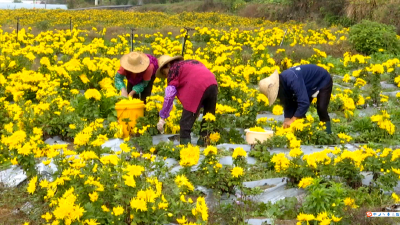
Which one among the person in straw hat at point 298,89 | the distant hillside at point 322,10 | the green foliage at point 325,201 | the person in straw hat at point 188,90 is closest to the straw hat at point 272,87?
the person in straw hat at point 298,89

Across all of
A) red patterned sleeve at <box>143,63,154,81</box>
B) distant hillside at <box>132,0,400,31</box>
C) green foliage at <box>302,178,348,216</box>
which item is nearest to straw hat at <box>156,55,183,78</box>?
red patterned sleeve at <box>143,63,154,81</box>

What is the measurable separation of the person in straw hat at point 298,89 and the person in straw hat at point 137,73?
1491 millimetres

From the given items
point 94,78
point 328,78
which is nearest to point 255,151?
point 328,78

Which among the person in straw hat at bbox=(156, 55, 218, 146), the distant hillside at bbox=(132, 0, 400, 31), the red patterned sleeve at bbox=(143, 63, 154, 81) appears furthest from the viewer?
the distant hillside at bbox=(132, 0, 400, 31)

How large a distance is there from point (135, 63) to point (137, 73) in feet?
0.87

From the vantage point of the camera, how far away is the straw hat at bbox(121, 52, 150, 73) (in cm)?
560

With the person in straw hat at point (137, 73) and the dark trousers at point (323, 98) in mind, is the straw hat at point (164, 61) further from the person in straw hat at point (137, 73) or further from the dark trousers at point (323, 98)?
the dark trousers at point (323, 98)

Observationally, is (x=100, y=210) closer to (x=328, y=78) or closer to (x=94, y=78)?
(x=328, y=78)

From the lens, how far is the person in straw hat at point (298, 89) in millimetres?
5176

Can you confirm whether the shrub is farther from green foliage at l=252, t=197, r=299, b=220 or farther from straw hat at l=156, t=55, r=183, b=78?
green foliage at l=252, t=197, r=299, b=220

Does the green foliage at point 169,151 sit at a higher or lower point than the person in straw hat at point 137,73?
lower

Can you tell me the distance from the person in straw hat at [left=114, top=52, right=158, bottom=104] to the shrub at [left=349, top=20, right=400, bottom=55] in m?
8.30

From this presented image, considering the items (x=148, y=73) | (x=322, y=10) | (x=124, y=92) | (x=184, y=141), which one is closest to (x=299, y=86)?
(x=184, y=141)

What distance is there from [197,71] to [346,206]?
2.33 m
